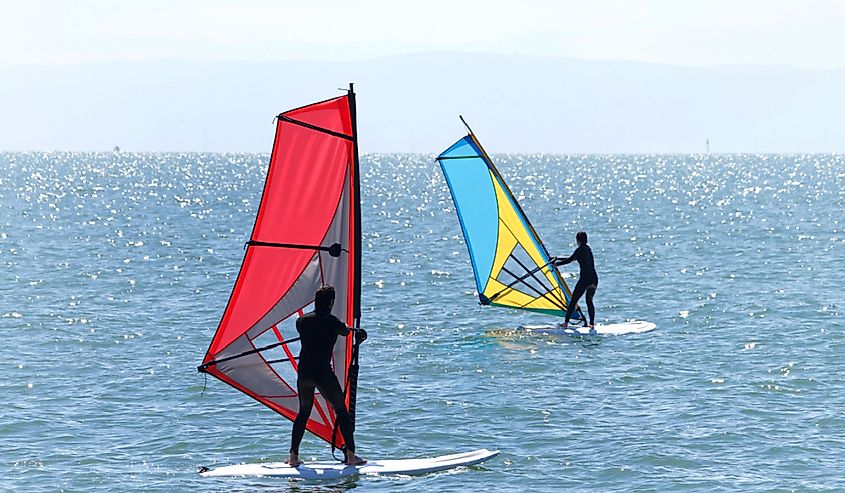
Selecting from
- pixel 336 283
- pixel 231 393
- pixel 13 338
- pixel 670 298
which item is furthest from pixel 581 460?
pixel 670 298

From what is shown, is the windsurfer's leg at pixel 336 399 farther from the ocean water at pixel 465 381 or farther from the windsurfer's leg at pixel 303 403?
the ocean water at pixel 465 381

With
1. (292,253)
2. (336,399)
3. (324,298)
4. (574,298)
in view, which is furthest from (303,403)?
(574,298)

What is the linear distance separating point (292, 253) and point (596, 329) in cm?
1240

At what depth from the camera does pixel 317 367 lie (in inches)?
564

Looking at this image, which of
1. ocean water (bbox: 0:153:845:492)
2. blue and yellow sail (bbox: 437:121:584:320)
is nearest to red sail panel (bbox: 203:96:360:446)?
ocean water (bbox: 0:153:845:492)

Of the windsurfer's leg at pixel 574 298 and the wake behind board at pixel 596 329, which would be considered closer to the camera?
the windsurfer's leg at pixel 574 298

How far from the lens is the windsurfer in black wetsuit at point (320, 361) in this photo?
46.3ft

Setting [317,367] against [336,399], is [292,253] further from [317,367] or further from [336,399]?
[336,399]

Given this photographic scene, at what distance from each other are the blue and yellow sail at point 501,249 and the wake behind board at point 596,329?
53 cm

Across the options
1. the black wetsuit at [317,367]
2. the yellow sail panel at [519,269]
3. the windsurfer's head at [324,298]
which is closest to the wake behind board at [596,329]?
the yellow sail panel at [519,269]

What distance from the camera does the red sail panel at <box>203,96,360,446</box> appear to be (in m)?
14.5

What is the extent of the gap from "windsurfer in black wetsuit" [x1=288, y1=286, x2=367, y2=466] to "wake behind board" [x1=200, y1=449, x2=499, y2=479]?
25 centimetres

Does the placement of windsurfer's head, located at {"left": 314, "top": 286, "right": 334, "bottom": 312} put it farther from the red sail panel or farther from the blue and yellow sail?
the blue and yellow sail

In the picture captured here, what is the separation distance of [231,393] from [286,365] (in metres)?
5.31
